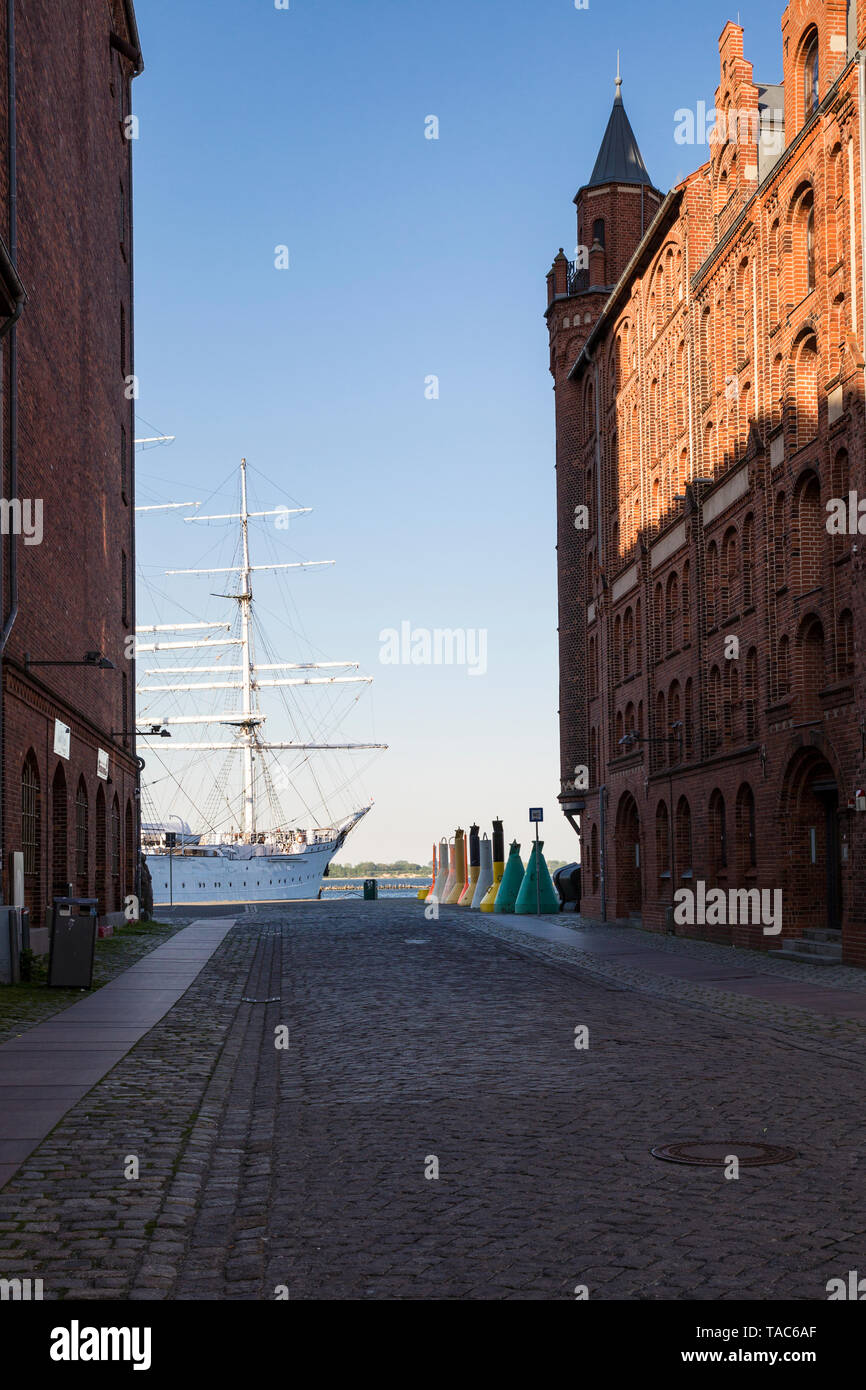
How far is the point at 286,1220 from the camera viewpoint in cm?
662

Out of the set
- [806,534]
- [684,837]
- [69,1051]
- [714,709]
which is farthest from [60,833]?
[69,1051]

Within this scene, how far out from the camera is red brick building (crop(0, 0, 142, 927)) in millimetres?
21797

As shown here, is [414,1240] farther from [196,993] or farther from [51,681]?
[51,681]


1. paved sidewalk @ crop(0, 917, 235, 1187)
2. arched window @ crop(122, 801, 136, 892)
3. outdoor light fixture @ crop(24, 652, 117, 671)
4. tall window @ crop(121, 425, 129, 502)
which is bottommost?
paved sidewalk @ crop(0, 917, 235, 1187)

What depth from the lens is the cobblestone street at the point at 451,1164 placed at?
5.67 m

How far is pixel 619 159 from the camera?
5200 centimetres

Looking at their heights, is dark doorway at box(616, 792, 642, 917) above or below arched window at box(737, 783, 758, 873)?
below

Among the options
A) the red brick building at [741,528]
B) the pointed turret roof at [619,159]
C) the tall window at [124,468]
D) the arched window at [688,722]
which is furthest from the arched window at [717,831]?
the pointed turret roof at [619,159]

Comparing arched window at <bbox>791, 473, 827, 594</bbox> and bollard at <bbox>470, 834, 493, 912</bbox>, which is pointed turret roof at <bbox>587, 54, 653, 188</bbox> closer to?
bollard at <bbox>470, 834, 493, 912</bbox>

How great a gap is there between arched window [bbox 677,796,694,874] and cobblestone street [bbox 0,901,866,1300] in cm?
1971

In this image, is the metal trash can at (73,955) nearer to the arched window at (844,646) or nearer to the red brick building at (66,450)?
the red brick building at (66,450)

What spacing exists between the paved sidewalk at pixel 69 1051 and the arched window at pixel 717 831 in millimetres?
14745

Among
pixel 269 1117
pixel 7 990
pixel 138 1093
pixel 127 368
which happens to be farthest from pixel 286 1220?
pixel 127 368

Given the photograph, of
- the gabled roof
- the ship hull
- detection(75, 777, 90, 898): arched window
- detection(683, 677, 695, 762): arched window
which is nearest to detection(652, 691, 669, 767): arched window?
detection(683, 677, 695, 762): arched window
